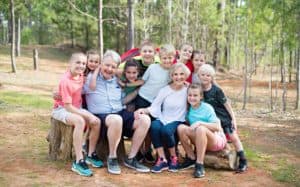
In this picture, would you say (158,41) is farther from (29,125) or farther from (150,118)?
(150,118)

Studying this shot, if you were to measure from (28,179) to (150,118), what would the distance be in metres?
1.55

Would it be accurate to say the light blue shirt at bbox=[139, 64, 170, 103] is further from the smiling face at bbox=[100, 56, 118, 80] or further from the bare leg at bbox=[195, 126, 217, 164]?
the bare leg at bbox=[195, 126, 217, 164]

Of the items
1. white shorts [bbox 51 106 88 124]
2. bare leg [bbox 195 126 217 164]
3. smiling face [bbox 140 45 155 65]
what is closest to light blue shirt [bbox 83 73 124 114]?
white shorts [bbox 51 106 88 124]

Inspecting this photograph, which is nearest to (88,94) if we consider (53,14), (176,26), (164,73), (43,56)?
(164,73)

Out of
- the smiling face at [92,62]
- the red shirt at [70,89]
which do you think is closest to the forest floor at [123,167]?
the red shirt at [70,89]

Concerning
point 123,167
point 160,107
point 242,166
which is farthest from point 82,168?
point 242,166

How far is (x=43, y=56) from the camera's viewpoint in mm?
30453

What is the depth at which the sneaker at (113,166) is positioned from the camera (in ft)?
17.3

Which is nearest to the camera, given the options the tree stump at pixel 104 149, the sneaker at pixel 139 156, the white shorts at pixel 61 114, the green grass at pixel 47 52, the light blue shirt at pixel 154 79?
the white shorts at pixel 61 114

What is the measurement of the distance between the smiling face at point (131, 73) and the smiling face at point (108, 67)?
18 centimetres

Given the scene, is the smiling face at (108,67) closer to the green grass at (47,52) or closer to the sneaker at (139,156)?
the sneaker at (139,156)

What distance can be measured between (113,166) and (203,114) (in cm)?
122

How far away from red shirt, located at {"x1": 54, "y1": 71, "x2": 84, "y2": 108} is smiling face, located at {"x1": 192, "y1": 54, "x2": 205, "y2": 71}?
1493 millimetres

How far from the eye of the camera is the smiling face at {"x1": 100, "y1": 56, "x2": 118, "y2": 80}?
540 centimetres
